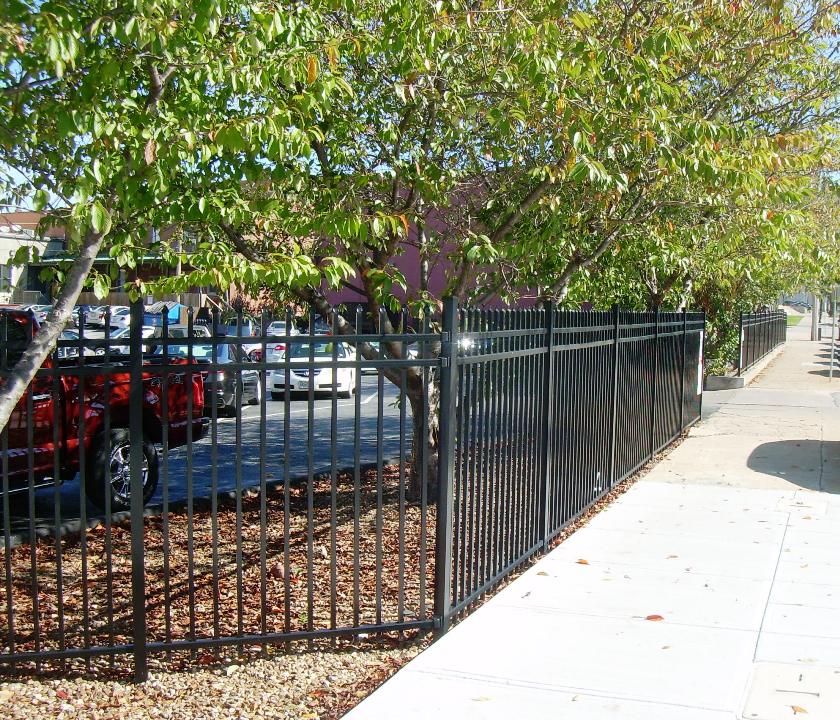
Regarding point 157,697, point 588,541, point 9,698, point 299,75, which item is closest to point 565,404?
point 588,541

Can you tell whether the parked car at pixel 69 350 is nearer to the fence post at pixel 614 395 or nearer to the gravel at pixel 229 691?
the gravel at pixel 229 691

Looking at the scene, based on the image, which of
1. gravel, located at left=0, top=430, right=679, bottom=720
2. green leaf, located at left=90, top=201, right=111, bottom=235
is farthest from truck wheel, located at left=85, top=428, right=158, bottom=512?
green leaf, located at left=90, top=201, right=111, bottom=235

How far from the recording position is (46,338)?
4.74 metres

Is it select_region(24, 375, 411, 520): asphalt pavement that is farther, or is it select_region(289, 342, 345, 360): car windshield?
select_region(24, 375, 411, 520): asphalt pavement

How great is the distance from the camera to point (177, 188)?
6.83 m

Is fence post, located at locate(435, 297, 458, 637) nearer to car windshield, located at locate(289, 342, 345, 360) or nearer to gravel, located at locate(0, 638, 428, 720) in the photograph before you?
gravel, located at locate(0, 638, 428, 720)

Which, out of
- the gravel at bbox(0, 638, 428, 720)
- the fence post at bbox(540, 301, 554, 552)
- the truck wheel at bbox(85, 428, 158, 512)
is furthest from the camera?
the truck wheel at bbox(85, 428, 158, 512)

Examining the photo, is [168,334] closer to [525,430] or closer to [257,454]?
[525,430]

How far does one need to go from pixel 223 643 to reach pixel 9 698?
1.14 meters

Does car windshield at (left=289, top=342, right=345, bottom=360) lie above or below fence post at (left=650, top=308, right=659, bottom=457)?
above

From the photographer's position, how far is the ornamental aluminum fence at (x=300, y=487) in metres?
4.86

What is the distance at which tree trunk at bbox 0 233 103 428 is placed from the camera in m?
4.60

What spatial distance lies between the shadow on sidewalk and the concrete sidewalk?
667 millimetres

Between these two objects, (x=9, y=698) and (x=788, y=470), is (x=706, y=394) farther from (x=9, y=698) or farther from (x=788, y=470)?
(x=9, y=698)
